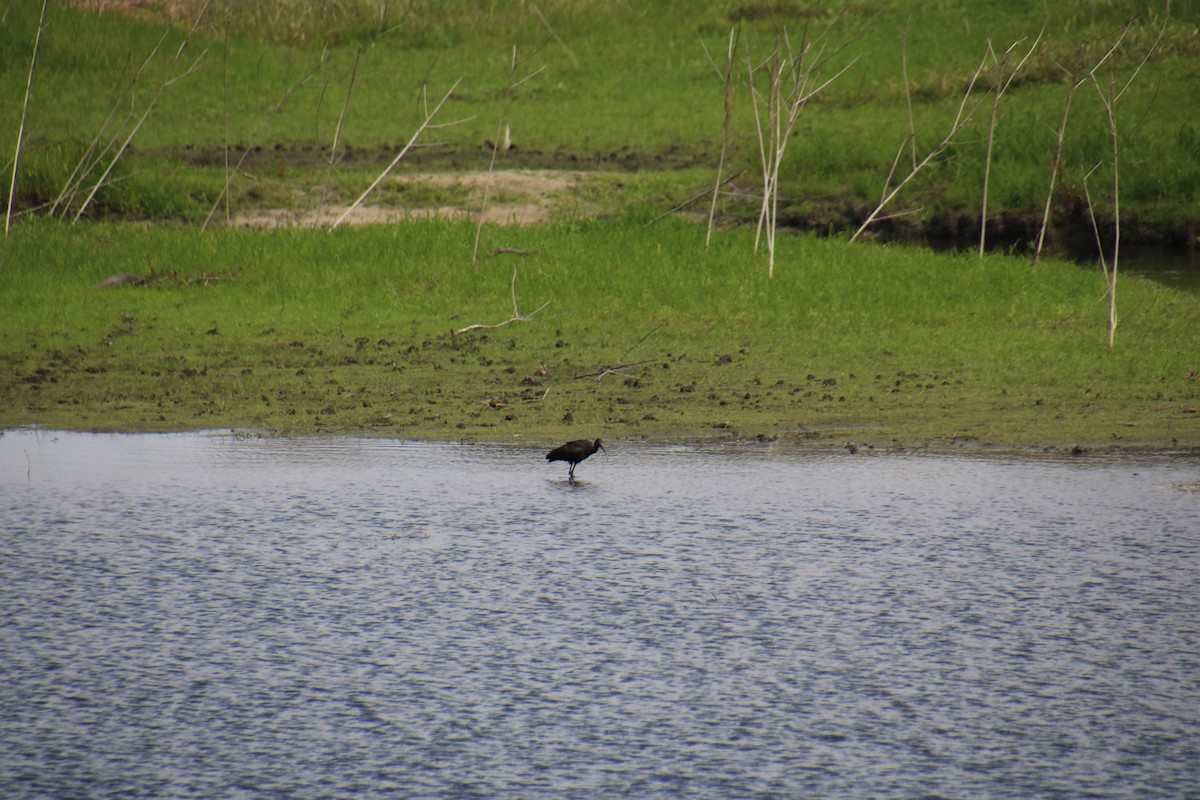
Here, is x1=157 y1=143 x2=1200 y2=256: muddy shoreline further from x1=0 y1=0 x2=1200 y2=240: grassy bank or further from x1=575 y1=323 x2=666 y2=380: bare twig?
x1=575 y1=323 x2=666 y2=380: bare twig

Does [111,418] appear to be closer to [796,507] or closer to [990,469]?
[796,507]

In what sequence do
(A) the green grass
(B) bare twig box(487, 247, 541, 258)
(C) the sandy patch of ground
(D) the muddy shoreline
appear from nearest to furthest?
(A) the green grass
(B) bare twig box(487, 247, 541, 258)
(C) the sandy patch of ground
(D) the muddy shoreline

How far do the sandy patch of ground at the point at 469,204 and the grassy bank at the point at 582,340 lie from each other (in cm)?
248

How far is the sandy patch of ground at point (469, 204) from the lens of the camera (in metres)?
18.4

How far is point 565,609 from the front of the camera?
5.61m

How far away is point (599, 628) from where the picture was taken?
539 cm

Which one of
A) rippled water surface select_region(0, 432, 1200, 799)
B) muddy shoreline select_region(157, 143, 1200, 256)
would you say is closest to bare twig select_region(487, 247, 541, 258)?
muddy shoreline select_region(157, 143, 1200, 256)

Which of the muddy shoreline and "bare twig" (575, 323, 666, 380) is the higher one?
the muddy shoreline

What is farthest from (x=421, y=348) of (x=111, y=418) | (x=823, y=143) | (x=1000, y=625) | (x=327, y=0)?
(x=327, y=0)

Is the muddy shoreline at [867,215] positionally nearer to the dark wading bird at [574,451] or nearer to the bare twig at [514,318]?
the bare twig at [514,318]

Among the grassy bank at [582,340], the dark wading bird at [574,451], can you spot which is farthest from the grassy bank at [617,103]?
the dark wading bird at [574,451]

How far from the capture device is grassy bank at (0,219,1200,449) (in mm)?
9461

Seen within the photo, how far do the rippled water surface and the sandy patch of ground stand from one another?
9.91m

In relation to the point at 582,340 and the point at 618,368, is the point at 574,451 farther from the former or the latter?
the point at 582,340
